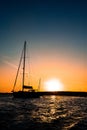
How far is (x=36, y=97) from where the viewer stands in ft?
373

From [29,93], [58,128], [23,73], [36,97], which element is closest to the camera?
[58,128]

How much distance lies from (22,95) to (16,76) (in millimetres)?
8576

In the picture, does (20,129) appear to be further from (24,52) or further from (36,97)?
(36,97)

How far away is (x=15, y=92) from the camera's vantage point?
346 feet

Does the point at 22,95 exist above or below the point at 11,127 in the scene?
above

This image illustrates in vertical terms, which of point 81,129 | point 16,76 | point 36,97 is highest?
point 16,76

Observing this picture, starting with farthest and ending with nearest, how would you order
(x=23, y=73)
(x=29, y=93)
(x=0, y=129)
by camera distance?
(x=29, y=93) → (x=23, y=73) → (x=0, y=129)

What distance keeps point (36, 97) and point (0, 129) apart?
8985 cm

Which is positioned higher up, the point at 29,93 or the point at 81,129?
the point at 29,93

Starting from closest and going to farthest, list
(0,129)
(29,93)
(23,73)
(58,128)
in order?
1. (0,129)
2. (58,128)
3. (23,73)
4. (29,93)

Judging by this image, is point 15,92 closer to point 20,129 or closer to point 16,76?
point 16,76

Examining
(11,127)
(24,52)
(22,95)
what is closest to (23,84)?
(22,95)

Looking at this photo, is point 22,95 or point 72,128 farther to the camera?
point 22,95

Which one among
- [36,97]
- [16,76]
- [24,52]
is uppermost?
[24,52]
